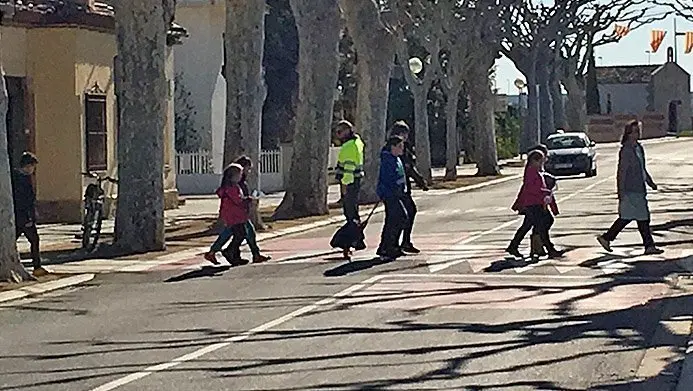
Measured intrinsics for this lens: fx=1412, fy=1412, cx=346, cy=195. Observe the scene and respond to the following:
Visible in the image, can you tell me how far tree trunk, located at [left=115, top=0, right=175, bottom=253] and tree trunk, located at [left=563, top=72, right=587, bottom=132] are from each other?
50.8 metres

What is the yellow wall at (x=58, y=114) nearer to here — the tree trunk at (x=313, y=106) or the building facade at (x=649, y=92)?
the tree trunk at (x=313, y=106)

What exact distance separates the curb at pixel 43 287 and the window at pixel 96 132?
1035cm


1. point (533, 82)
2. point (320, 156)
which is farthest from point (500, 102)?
point (320, 156)

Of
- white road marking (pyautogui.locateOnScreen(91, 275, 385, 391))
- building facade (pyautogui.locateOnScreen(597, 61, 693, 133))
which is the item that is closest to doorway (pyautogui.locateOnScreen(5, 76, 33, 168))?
white road marking (pyautogui.locateOnScreen(91, 275, 385, 391))

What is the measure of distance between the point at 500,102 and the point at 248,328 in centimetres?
6185

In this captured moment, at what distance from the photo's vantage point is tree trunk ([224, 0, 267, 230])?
2505 centimetres

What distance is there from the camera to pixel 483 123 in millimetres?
50094

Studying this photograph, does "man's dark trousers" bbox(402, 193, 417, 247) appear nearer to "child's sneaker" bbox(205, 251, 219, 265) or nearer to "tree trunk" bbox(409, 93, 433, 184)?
"child's sneaker" bbox(205, 251, 219, 265)

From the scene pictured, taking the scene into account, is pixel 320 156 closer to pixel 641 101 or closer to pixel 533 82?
→ pixel 533 82

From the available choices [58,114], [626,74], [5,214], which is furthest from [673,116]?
[5,214]

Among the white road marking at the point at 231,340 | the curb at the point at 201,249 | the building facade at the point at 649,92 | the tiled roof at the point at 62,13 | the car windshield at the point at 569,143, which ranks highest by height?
the building facade at the point at 649,92

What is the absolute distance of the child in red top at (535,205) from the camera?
18.6 meters

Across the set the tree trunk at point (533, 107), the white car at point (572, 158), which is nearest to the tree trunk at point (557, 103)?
the tree trunk at point (533, 107)

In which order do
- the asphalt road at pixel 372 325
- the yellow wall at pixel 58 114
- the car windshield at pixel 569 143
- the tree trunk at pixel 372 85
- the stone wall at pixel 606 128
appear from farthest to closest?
the stone wall at pixel 606 128 → the car windshield at pixel 569 143 → the tree trunk at pixel 372 85 → the yellow wall at pixel 58 114 → the asphalt road at pixel 372 325
